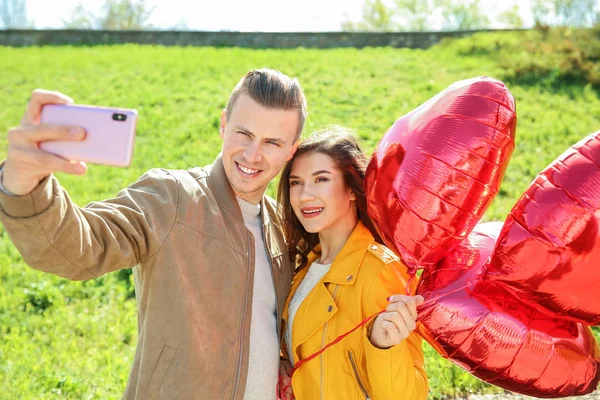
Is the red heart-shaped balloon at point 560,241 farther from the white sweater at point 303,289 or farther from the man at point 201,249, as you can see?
the man at point 201,249

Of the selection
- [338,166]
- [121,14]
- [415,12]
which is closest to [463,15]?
[415,12]

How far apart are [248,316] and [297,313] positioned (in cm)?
21

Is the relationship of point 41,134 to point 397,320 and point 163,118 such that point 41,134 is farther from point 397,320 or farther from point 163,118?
→ point 163,118

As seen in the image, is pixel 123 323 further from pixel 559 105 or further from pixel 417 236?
pixel 559 105

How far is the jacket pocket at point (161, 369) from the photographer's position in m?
2.12

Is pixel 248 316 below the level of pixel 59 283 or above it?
above

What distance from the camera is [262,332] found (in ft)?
7.87

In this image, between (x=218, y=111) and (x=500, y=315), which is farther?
(x=218, y=111)

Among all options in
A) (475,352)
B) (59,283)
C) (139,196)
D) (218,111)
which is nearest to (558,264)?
(475,352)

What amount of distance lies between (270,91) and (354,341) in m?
0.96

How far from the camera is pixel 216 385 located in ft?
7.23

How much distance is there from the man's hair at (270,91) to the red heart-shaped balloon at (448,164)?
52cm

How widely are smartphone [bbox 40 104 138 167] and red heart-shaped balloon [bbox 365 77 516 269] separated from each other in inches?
35.1

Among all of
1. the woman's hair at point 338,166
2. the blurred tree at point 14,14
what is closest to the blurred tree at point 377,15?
the blurred tree at point 14,14
